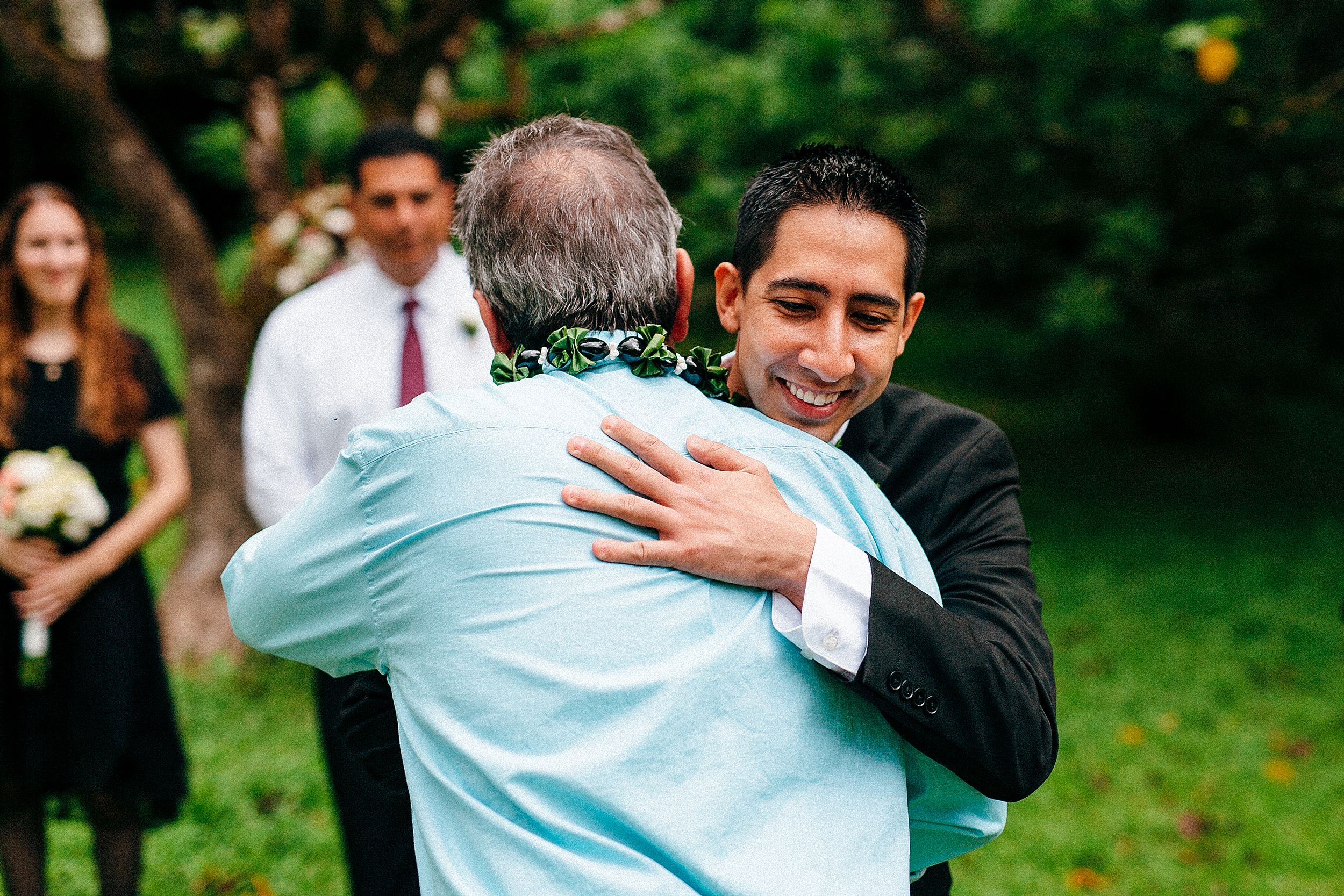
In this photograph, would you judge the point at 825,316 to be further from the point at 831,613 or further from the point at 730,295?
the point at 831,613

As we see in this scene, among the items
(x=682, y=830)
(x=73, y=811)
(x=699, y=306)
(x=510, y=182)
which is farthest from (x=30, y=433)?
(x=699, y=306)

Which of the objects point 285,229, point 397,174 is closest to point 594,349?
point 397,174

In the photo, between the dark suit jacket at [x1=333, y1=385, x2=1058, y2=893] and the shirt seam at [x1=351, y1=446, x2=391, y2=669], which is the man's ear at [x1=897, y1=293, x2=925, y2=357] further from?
the shirt seam at [x1=351, y1=446, x2=391, y2=669]

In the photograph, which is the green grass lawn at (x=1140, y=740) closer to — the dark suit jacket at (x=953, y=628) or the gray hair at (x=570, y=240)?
the dark suit jacket at (x=953, y=628)

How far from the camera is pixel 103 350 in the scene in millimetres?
3930

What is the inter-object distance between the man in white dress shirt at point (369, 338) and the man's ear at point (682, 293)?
6.54 feet

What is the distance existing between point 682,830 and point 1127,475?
1015cm

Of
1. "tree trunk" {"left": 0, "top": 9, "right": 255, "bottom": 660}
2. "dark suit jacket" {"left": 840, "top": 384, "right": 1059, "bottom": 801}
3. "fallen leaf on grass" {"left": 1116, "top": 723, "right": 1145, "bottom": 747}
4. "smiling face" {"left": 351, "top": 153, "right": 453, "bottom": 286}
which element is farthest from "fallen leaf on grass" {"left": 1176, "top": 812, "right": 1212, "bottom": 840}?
"tree trunk" {"left": 0, "top": 9, "right": 255, "bottom": 660}

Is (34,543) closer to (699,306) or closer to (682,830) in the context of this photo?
(682,830)

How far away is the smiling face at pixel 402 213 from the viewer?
3.77 meters

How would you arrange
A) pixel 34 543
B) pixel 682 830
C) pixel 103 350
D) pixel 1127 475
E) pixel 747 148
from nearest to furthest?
1. pixel 682 830
2. pixel 34 543
3. pixel 103 350
4. pixel 747 148
5. pixel 1127 475

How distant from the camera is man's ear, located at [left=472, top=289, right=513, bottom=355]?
1736mm

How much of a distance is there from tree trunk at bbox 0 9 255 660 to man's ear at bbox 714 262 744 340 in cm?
462

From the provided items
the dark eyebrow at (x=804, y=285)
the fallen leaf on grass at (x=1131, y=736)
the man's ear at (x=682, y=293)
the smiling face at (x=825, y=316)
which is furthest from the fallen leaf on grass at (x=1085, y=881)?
the man's ear at (x=682, y=293)
